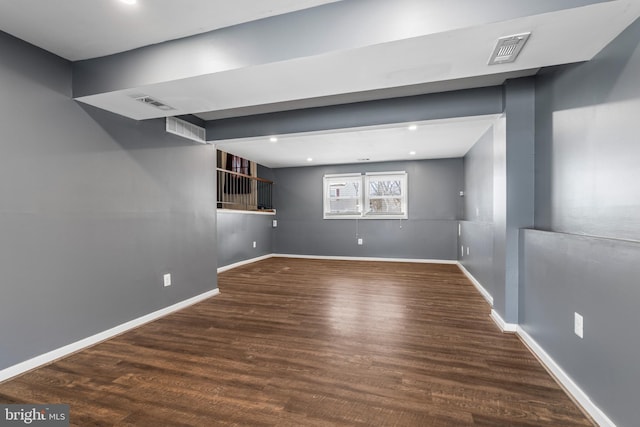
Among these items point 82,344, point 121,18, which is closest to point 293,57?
point 121,18

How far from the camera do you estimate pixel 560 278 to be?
6.23ft

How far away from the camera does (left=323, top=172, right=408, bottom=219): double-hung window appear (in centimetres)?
645

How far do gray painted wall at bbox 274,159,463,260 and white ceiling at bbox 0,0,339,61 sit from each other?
5.06 metres

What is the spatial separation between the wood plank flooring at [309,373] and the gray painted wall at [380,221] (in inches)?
118

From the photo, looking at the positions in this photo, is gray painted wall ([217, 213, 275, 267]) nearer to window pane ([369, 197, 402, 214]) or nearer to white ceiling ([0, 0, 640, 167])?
window pane ([369, 197, 402, 214])

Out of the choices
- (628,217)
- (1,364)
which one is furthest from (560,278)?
(1,364)

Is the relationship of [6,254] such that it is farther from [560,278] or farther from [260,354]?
[560,278]

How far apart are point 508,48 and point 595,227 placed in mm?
1171

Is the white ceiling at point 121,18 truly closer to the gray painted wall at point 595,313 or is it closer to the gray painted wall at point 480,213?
the gray painted wall at point 595,313

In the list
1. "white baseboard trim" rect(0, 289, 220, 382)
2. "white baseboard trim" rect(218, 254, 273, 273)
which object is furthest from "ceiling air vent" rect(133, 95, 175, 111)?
"white baseboard trim" rect(218, 254, 273, 273)

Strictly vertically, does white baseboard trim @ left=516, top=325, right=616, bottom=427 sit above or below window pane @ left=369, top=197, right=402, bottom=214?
below

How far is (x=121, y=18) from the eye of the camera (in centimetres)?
173

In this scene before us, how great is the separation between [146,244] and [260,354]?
67.2 inches

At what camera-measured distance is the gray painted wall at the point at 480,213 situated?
352 cm
